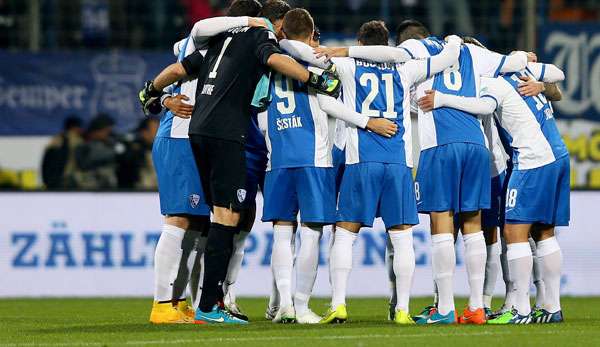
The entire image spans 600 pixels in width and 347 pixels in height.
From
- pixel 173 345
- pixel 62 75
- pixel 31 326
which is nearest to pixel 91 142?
pixel 62 75

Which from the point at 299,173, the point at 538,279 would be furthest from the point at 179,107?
the point at 538,279

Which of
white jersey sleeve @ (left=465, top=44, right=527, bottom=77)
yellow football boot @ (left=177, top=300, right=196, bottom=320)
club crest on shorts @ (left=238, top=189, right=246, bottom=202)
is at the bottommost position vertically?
yellow football boot @ (left=177, top=300, right=196, bottom=320)

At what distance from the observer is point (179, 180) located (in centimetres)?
915

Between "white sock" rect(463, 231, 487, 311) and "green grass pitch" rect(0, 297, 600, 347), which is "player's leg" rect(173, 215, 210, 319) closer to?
"green grass pitch" rect(0, 297, 600, 347)

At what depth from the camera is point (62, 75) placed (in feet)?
54.7

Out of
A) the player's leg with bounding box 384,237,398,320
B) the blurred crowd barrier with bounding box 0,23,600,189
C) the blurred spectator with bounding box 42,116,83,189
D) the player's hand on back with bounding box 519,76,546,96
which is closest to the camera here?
the player's hand on back with bounding box 519,76,546,96

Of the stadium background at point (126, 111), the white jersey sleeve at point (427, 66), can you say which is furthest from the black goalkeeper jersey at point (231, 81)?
the stadium background at point (126, 111)

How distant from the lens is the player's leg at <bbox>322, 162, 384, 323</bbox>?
28.8ft

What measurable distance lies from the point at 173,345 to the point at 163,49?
34.4 feet

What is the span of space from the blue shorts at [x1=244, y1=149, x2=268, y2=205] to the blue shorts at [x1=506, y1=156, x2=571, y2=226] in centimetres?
174

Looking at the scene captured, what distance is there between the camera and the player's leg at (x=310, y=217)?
890 cm

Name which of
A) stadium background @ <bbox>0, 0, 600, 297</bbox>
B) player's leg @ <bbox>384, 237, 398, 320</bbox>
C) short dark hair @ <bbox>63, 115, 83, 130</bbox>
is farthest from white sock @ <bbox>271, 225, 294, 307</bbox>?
short dark hair @ <bbox>63, 115, 83, 130</bbox>

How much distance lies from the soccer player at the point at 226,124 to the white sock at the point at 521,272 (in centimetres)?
167

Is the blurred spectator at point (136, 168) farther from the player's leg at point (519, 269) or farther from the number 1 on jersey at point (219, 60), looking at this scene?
the player's leg at point (519, 269)
